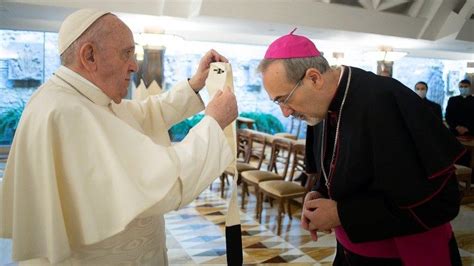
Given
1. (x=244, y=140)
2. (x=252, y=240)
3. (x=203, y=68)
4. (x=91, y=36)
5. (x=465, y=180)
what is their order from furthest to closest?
(x=244, y=140), (x=465, y=180), (x=252, y=240), (x=203, y=68), (x=91, y=36)

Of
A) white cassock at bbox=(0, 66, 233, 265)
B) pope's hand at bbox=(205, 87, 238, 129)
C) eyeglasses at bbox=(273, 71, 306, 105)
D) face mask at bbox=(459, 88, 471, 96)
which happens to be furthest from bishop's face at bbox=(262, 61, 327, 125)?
face mask at bbox=(459, 88, 471, 96)

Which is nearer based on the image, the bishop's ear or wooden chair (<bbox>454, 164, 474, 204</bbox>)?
the bishop's ear

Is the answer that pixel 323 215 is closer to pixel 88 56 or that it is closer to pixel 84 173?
pixel 84 173

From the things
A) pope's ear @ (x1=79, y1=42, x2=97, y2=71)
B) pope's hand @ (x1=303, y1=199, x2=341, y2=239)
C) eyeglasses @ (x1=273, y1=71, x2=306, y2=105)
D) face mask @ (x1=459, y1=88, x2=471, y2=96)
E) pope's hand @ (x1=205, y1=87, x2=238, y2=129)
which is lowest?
pope's hand @ (x1=303, y1=199, x2=341, y2=239)

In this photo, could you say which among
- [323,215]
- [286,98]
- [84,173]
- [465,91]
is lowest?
[323,215]

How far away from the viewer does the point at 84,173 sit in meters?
1.19

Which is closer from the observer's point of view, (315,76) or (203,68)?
(315,76)

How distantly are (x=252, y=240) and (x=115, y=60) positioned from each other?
3.53 meters

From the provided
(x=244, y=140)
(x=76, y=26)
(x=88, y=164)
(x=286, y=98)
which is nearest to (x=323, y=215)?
(x=286, y=98)

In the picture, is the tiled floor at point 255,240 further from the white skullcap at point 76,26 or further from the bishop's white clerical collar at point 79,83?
the white skullcap at point 76,26

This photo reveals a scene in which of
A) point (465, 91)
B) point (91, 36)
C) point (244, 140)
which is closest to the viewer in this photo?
point (91, 36)

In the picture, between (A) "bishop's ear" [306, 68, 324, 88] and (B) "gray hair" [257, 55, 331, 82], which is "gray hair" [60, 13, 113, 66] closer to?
(B) "gray hair" [257, 55, 331, 82]

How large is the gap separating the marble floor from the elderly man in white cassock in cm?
274

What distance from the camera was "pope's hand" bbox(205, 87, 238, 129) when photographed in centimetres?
140
